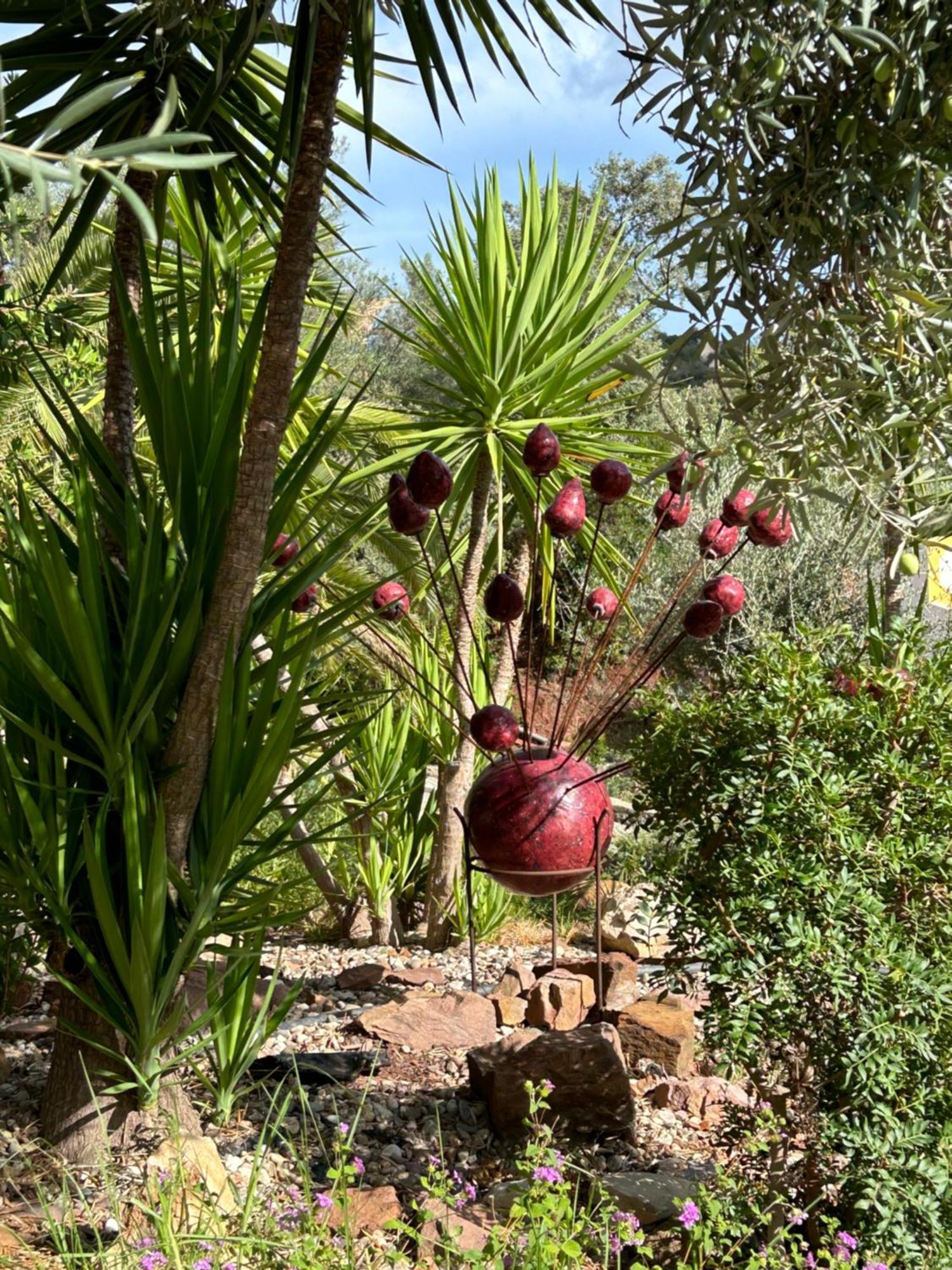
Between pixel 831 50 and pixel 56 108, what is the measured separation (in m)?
2.41

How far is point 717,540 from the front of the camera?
2873 mm

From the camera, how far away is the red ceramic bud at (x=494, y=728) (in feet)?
8.95

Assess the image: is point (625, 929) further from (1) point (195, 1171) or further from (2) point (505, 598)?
(2) point (505, 598)

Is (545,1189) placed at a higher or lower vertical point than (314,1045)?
higher

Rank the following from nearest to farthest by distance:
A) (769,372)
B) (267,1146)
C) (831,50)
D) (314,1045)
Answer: (831,50), (769,372), (267,1146), (314,1045)

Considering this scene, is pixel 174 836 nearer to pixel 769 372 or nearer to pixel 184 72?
pixel 769 372

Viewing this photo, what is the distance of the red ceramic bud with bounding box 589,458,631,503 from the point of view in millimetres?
2752

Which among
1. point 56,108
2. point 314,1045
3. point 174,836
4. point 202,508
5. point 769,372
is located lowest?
point 314,1045

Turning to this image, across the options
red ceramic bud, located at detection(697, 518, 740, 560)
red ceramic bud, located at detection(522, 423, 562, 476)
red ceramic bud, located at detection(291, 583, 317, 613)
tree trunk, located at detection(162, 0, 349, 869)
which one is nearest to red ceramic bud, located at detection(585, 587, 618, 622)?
red ceramic bud, located at detection(697, 518, 740, 560)

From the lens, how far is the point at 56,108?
11.3 ft

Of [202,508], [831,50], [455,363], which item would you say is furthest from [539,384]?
[831,50]

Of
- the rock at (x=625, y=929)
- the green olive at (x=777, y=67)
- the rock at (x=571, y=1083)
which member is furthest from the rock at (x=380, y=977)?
the green olive at (x=777, y=67)

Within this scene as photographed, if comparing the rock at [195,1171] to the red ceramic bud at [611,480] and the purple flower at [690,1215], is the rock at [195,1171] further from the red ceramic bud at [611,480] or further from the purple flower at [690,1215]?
the red ceramic bud at [611,480]

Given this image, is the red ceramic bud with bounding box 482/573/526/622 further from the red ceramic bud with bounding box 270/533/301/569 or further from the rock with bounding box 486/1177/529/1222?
the rock with bounding box 486/1177/529/1222
